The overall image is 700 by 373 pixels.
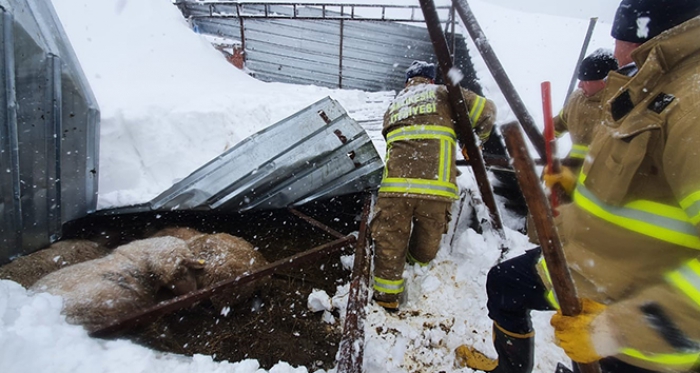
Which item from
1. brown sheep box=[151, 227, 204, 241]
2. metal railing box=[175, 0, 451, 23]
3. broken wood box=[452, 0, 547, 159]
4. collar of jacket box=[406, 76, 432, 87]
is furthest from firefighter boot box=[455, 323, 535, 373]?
metal railing box=[175, 0, 451, 23]

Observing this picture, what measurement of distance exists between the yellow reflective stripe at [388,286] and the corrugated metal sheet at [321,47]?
8678 mm

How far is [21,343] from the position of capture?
1.63 m

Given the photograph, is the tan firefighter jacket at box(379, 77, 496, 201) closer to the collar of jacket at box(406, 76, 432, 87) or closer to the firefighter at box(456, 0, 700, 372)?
the collar of jacket at box(406, 76, 432, 87)

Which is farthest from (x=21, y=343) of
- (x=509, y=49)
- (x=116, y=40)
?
(x=509, y=49)

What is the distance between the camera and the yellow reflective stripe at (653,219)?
1.14 metres

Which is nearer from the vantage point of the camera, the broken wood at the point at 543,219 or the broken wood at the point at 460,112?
the broken wood at the point at 543,219

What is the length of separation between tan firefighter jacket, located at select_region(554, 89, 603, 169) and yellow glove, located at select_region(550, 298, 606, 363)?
188cm

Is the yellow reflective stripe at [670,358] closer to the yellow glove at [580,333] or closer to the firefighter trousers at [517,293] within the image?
the yellow glove at [580,333]

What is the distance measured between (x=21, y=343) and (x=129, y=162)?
2.99 m

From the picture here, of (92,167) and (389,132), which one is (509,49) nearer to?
(389,132)

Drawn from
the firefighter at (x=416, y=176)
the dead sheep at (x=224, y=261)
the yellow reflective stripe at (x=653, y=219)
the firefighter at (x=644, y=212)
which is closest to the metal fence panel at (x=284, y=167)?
the dead sheep at (x=224, y=261)

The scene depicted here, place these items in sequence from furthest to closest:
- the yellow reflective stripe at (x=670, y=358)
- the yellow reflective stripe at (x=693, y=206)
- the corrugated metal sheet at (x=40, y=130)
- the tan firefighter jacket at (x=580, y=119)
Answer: the tan firefighter jacket at (x=580, y=119) < the corrugated metal sheet at (x=40, y=130) < the yellow reflective stripe at (x=670, y=358) < the yellow reflective stripe at (x=693, y=206)

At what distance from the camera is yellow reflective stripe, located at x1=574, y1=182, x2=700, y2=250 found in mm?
1137

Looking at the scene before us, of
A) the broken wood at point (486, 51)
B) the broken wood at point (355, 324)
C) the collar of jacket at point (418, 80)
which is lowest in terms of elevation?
the broken wood at point (355, 324)
